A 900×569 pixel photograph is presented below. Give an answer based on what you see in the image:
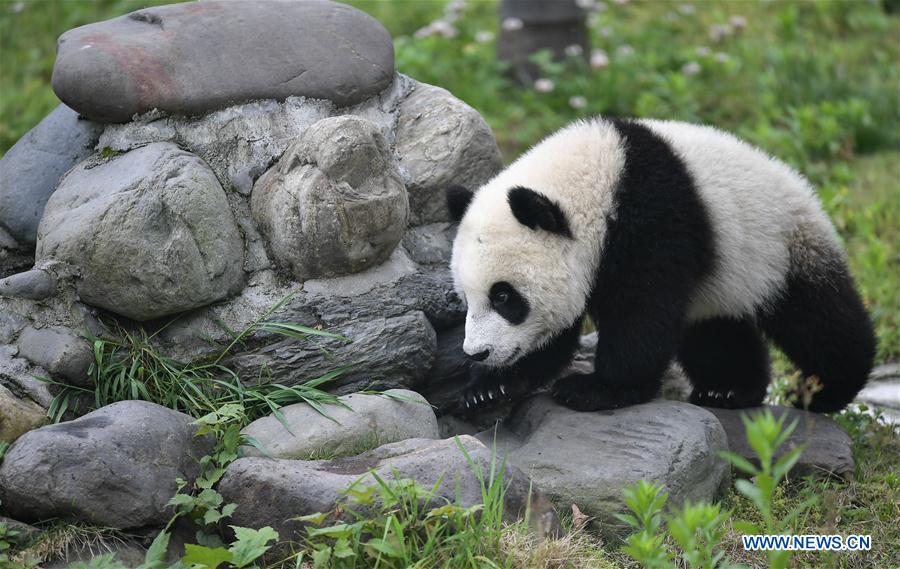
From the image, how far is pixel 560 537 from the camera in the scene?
3594mm

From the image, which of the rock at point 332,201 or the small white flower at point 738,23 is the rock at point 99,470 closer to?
the rock at point 332,201

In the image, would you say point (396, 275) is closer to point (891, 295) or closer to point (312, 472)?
point (312, 472)

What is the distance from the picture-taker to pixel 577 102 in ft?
27.3

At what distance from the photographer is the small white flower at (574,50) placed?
891cm

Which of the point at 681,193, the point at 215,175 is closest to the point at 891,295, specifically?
the point at 681,193

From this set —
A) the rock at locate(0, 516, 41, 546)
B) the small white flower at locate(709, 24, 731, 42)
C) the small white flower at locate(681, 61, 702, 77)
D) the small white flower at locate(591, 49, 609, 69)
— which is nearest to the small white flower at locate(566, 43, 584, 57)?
the small white flower at locate(591, 49, 609, 69)

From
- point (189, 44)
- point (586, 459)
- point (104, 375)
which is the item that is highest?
point (189, 44)

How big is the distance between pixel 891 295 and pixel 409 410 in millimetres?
3790

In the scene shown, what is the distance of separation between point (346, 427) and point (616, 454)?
1072mm

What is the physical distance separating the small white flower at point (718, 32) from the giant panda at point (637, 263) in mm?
5190

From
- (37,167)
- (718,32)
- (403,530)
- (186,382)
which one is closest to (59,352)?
(186,382)

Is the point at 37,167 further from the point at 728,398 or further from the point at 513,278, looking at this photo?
the point at 728,398

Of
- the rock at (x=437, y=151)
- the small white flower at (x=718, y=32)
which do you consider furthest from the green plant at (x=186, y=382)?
the small white flower at (x=718, y=32)

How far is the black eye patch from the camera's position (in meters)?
4.12
